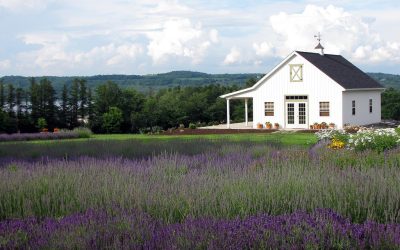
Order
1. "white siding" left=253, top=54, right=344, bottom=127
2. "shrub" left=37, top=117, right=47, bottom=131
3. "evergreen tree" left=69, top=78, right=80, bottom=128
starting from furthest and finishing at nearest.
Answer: "evergreen tree" left=69, top=78, right=80, bottom=128 → "shrub" left=37, top=117, right=47, bottom=131 → "white siding" left=253, top=54, right=344, bottom=127

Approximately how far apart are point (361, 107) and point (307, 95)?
4296 millimetres

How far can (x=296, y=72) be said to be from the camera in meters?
38.6

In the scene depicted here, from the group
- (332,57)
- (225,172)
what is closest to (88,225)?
(225,172)

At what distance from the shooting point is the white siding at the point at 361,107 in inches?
1470

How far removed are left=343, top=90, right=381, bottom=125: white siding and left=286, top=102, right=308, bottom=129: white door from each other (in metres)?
2.48

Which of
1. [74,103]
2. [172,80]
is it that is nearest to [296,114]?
[74,103]

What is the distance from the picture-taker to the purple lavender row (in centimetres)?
473

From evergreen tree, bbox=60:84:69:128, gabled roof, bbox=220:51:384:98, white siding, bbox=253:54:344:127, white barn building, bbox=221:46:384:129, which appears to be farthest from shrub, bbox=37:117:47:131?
white siding, bbox=253:54:344:127

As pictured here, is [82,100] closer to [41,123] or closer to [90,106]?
[90,106]

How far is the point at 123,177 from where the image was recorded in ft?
Result: 26.5

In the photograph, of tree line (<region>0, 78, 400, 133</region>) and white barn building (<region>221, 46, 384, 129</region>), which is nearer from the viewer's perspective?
white barn building (<region>221, 46, 384, 129</region>)

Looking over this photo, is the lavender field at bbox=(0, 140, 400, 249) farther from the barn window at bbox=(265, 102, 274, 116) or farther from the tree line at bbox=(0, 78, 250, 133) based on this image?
the tree line at bbox=(0, 78, 250, 133)

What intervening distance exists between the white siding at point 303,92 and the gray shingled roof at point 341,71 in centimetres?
48

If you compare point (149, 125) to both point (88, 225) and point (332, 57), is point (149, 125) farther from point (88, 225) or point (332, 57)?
point (88, 225)
